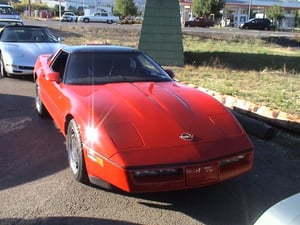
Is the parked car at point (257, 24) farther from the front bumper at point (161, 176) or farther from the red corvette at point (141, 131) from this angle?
the front bumper at point (161, 176)

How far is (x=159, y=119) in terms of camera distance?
411cm

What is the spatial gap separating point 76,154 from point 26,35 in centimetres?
783

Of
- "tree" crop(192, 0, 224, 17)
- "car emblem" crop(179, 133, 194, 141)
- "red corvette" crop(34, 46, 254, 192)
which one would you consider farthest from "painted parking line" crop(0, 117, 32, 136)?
"tree" crop(192, 0, 224, 17)

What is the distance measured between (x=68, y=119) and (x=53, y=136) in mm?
1329

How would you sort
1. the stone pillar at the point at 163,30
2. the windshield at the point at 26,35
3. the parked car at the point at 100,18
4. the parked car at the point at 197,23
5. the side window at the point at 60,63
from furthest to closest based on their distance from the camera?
the parked car at the point at 100,18 → the parked car at the point at 197,23 → the stone pillar at the point at 163,30 → the windshield at the point at 26,35 → the side window at the point at 60,63

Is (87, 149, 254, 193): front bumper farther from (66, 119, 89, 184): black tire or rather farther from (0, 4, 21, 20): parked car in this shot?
→ (0, 4, 21, 20): parked car

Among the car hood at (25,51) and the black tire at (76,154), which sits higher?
the car hood at (25,51)

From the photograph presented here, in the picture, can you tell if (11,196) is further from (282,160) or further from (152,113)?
(282,160)

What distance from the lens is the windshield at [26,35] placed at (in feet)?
36.7

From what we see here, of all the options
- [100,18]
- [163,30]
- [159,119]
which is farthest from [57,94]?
[100,18]

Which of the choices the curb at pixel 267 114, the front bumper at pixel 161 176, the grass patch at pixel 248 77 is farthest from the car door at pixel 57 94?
the grass patch at pixel 248 77

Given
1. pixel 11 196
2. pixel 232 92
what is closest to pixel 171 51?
pixel 232 92

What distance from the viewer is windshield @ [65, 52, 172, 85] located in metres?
5.21

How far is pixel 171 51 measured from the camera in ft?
46.5
